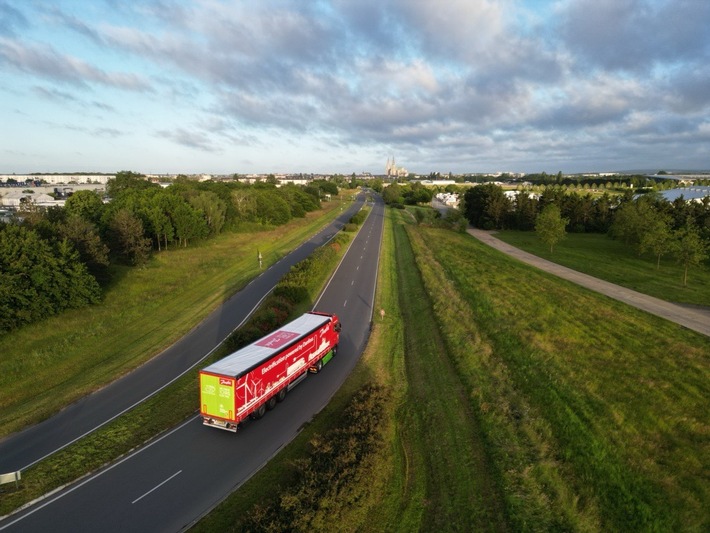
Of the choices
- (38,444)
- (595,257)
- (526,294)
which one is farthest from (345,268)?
(595,257)

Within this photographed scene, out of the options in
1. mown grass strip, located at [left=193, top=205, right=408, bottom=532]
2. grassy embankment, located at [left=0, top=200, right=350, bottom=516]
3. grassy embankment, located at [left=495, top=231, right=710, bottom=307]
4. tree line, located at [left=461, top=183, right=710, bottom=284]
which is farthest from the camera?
tree line, located at [left=461, top=183, right=710, bottom=284]

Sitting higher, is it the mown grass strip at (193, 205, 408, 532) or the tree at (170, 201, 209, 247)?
the tree at (170, 201, 209, 247)

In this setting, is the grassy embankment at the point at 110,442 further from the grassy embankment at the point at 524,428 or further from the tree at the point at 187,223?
the tree at the point at 187,223

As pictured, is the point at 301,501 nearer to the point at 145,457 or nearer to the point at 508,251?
the point at 145,457

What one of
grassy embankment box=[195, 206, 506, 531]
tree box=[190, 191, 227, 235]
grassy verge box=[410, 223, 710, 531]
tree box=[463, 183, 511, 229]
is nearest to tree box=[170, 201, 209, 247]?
tree box=[190, 191, 227, 235]

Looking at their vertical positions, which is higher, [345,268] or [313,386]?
[345,268]

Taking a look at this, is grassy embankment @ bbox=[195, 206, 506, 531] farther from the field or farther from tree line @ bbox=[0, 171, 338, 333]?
tree line @ bbox=[0, 171, 338, 333]

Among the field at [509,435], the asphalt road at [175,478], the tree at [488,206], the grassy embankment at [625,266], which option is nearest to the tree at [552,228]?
the grassy embankment at [625,266]

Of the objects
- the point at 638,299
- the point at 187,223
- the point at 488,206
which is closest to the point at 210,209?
the point at 187,223
